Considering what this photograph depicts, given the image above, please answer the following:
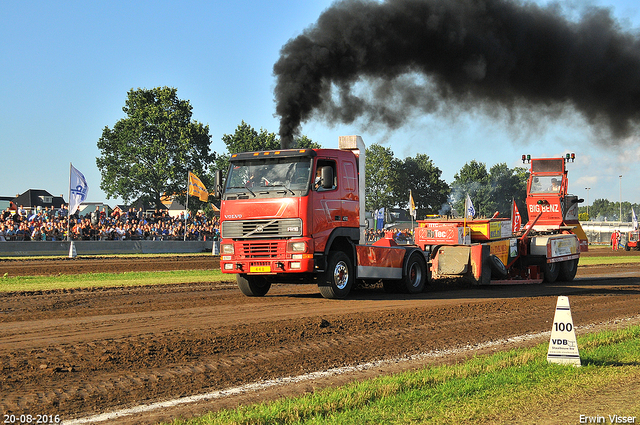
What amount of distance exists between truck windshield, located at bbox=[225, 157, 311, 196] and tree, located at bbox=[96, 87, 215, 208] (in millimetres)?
46376

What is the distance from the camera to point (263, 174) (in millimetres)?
12867

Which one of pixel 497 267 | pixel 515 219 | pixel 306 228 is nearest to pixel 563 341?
pixel 306 228

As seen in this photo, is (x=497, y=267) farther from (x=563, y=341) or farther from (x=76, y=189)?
(x=76, y=189)

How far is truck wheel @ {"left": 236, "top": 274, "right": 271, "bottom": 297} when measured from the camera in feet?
46.2

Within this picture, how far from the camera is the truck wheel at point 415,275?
1525cm

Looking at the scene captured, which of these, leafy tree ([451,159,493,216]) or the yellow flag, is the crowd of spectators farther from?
leafy tree ([451,159,493,216])

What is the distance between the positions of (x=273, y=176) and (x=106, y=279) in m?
8.28

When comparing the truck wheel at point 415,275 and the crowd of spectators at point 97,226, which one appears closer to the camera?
the truck wheel at point 415,275

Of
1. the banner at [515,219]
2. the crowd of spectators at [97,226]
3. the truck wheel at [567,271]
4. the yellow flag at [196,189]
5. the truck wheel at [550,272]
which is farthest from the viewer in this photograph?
the yellow flag at [196,189]

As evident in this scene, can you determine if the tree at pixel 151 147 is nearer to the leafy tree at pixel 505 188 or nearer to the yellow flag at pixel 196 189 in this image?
the yellow flag at pixel 196 189

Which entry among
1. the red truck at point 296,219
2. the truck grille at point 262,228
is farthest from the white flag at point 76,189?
the truck grille at point 262,228

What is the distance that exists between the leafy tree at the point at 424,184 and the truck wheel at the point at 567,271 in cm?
7615

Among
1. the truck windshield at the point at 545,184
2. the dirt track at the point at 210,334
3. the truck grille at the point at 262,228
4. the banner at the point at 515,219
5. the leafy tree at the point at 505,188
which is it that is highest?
the leafy tree at the point at 505,188

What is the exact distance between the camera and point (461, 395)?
5.81 meters
